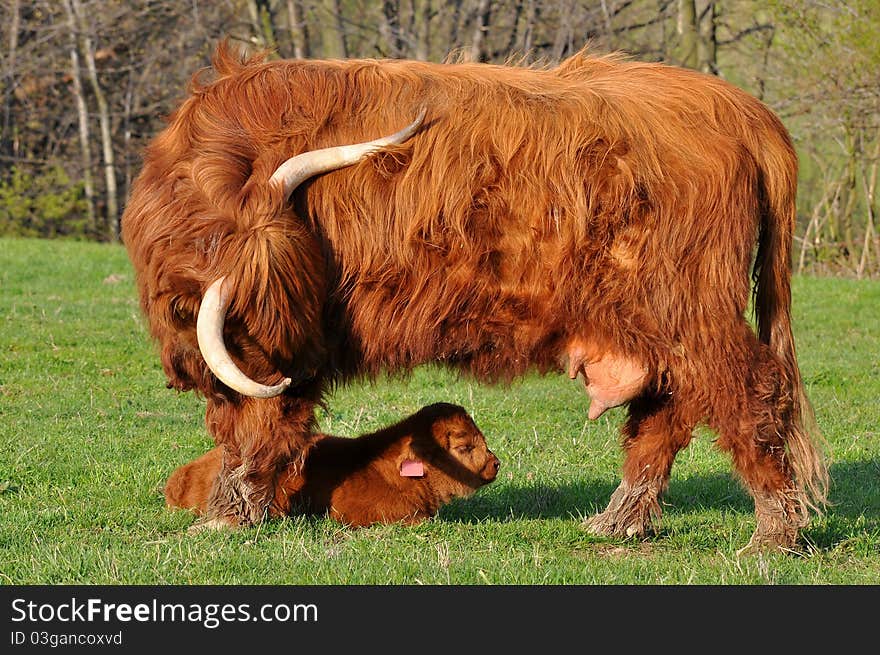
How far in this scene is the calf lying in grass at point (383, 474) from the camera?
5.54m

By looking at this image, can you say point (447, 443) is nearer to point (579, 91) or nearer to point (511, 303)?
point (511, 303)

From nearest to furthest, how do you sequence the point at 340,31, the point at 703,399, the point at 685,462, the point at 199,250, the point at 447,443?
1. the point at 199,250
2. the point at 703,399
3. the point at 447,443
4. the point at 685,462
5. the point at 340,31

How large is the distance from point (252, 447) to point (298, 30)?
19.4 meters

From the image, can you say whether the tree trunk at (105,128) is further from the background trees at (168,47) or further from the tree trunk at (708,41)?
the tree trunk at (708,41)

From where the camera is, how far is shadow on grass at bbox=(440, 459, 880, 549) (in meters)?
5.80

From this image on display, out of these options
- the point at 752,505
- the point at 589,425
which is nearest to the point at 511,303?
the point at 752,505

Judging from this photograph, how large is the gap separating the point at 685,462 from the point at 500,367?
2.41 m

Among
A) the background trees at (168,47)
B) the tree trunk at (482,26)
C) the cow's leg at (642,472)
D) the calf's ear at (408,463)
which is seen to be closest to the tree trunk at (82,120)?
the background trees at (168,47)

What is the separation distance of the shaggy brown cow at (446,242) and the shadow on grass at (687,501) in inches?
30.7

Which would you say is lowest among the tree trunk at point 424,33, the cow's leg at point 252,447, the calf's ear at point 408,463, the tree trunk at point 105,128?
the tree trunk at point 105,128

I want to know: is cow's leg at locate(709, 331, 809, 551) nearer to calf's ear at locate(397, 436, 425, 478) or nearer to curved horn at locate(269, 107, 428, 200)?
calf's ear at locate(397, 436, 425, 478)

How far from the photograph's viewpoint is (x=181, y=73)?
76.9ft

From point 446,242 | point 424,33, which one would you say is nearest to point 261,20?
point 424,33

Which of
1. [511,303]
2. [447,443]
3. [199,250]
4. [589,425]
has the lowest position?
[589,425]
